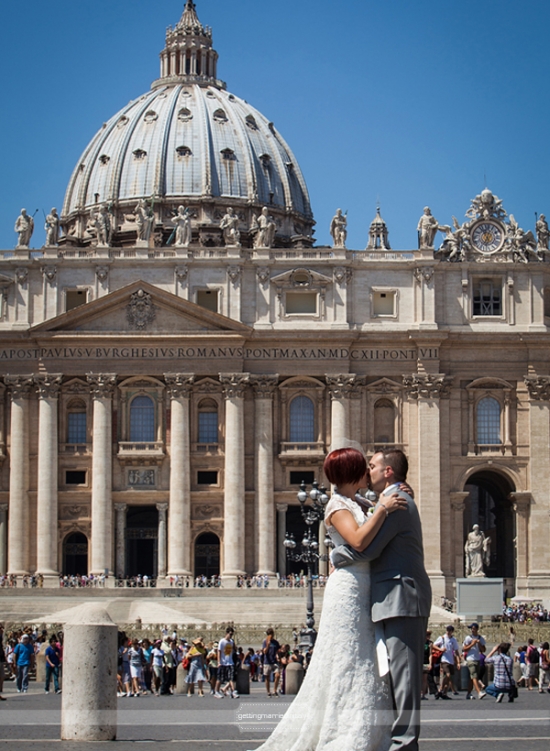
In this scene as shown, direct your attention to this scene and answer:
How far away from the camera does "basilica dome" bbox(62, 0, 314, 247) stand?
341 ft

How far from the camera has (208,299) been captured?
233 ft

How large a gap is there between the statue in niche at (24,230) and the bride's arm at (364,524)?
2432 inches

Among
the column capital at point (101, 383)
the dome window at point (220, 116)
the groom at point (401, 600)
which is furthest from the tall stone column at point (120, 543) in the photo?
the groom at point (401, 600)

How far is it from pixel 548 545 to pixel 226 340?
17540 mm

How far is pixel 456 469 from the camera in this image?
233ft

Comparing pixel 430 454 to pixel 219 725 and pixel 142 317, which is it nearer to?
pixel 142 317

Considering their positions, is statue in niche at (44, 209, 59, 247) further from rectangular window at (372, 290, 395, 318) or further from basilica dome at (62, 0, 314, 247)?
basilica dome at (62, 0, 314, 247)

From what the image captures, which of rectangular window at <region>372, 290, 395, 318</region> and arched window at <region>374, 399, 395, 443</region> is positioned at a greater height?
rectangular window at <region>372, 290, 395, 318</region>

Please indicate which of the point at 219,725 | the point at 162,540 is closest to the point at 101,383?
the point at 162,540

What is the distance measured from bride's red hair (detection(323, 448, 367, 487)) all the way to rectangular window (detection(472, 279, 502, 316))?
202 feet

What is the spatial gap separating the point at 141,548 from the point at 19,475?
Result: 7.20 metres

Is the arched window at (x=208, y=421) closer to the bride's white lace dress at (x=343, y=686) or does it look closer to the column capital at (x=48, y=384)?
the column capital at (x=48, y=384)

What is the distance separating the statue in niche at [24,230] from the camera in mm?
71875

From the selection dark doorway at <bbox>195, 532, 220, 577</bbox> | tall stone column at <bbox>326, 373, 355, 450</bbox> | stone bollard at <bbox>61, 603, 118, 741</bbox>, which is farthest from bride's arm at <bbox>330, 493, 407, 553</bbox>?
dark doorway at <bbox>195, 532, 220, 577</bbox>
